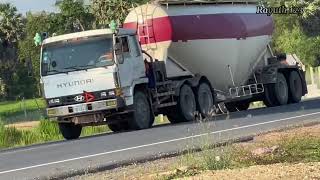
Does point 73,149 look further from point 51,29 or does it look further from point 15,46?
point 15,46

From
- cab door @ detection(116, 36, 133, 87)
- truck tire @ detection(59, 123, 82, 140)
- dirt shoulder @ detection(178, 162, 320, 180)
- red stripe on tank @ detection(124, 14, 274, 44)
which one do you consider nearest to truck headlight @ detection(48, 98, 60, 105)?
truck tire @ detection(59, 123, 82, 140)

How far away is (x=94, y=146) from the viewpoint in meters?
16.4

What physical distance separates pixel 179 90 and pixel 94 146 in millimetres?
6466

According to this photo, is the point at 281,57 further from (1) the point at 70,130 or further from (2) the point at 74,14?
(2) the point at 74,14

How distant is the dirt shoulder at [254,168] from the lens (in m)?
8.57

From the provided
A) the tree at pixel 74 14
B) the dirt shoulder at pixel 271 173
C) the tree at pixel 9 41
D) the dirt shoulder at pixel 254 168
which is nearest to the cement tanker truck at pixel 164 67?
the dirt shoulder at pixel 254 168

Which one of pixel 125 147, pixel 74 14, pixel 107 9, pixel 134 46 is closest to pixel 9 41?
pixel 74 14

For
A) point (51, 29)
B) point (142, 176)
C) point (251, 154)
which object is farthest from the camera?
point (51, 29)

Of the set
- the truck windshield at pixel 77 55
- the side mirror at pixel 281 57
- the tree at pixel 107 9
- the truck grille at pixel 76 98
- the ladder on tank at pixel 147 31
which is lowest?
the truck grille at pixel 76 98

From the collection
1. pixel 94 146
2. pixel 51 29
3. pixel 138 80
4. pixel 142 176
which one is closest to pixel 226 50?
pixel 138 80

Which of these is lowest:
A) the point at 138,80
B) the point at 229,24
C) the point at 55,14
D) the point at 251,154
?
the point at 251,154

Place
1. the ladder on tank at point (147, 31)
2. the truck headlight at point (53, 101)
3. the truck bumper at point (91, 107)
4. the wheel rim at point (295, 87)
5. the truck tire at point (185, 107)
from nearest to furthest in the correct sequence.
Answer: the truck bumper at point (91, 107)
the truck headlight at point (53, 101)
the ladder on tank at point (147, 31)
the truck tire at point (185, 107)
the wheel rim at point (295, 87)

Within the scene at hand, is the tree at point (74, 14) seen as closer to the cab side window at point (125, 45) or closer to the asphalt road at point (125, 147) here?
the cab side window at point (125, 45)

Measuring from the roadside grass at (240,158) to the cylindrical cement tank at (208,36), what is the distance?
10.1 meters
